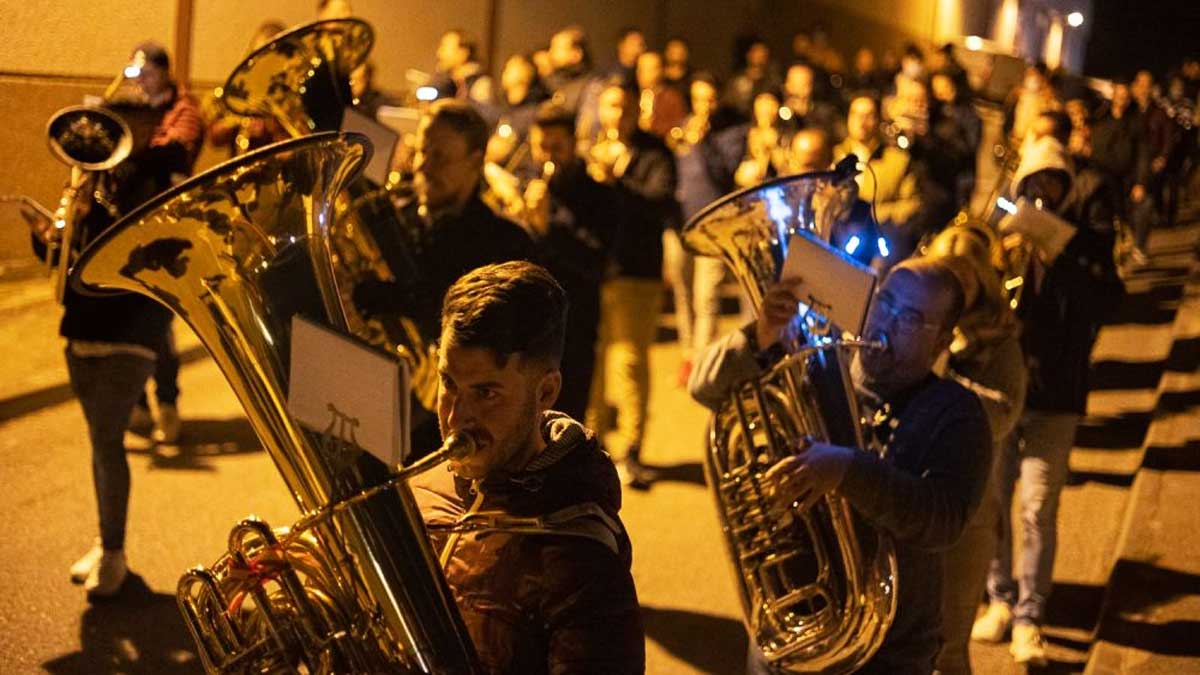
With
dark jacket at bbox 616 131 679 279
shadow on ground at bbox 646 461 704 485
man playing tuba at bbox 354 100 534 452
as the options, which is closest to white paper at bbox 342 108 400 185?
man playing tuba at bbox 354 100 534 452

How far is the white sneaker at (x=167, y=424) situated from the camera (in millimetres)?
7047

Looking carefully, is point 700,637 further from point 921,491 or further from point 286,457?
point 286,457

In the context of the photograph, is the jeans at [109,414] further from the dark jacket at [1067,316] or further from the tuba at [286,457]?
the dark jacket at [1067,316]

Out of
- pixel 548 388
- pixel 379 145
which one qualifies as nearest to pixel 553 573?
pixel 548 388

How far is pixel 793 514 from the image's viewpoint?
3.27 m

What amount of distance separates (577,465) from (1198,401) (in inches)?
367

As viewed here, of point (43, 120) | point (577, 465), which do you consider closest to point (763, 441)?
point (577, 465)

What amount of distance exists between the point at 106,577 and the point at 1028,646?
3.26m

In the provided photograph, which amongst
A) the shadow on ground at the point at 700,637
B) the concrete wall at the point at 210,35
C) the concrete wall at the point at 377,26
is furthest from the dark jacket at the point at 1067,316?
the concrete wall at the point at 377,26

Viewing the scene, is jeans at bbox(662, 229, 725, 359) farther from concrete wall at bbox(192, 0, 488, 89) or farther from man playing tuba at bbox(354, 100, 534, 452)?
man playing tuba at bbox(354, 100, 534, 452)

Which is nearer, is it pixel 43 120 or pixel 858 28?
pixel 43 120

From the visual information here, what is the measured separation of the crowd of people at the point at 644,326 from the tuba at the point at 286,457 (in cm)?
14

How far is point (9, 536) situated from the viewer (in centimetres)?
561

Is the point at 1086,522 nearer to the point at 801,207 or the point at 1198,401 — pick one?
the point at 1198,401
